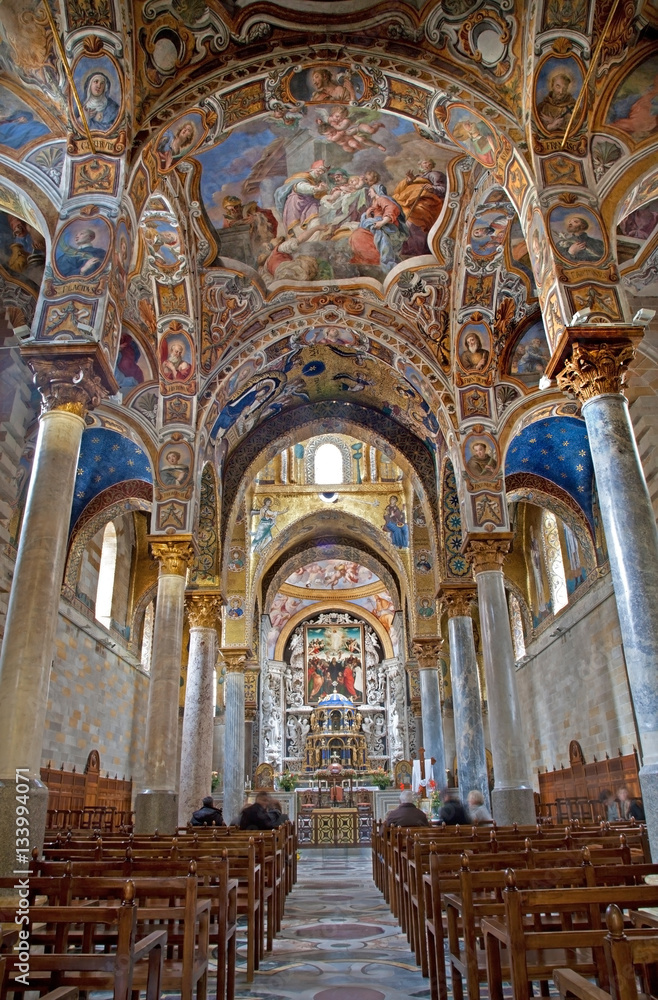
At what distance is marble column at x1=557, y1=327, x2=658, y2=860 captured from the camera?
21.3ft

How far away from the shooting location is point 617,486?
7301 millimetres

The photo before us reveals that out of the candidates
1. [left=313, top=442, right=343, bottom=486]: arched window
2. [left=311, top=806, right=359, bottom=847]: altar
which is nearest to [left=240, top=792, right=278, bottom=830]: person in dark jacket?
[left=311, top=806, right=359, bottom=847]: altar

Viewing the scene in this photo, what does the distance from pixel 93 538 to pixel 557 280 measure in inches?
559

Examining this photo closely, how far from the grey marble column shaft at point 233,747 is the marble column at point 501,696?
9372 millimetres

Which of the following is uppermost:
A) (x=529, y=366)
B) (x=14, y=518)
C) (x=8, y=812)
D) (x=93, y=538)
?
(x=529, y=366)

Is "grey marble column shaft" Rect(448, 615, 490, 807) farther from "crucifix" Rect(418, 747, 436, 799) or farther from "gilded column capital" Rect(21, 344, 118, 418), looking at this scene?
"gilded column capital" Rect(21, 344, 118, 418)

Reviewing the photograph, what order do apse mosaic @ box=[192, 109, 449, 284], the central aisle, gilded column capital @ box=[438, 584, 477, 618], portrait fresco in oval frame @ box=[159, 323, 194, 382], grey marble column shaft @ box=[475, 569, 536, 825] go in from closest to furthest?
the central aisle, grey marble column shaft @ box=[475, 569, 536, 825], apse mosaic @ box=[192, 109, 449, 284], portrait fresco in oval frame @ box=[159, 323, 194, 382], gilded column capital @ box=[438, 584, 477, 618]

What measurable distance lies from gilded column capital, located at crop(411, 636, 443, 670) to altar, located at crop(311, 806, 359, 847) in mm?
5273

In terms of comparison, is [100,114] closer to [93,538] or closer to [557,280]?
[557,280]

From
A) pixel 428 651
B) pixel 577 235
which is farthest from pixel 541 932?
pixel 428 651

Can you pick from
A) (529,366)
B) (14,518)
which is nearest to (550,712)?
(529,366)

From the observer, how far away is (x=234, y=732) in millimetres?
19953

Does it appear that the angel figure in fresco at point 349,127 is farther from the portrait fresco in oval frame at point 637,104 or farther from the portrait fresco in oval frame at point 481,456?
the portrait fresco in oval frame at point 481,456

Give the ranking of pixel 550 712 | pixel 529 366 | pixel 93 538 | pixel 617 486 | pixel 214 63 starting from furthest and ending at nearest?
pixel 550 712, pixel 93 538, pixel 529 366, pixel 214 63, pixel 617 486
